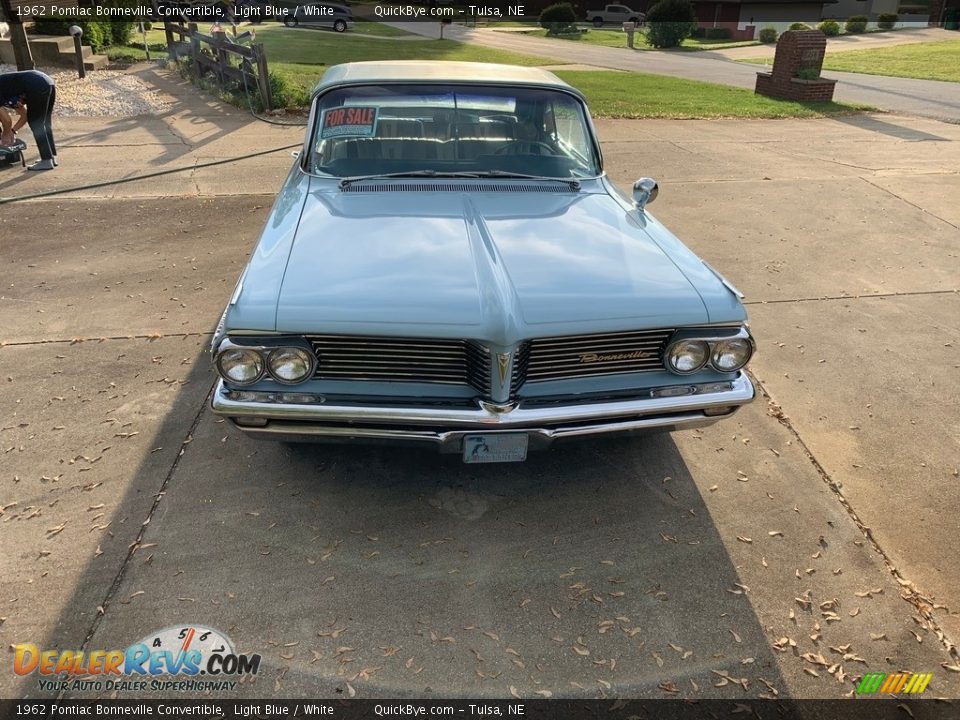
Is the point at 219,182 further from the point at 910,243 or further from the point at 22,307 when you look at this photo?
the point at 910,243

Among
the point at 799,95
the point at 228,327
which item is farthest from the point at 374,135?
the point at 799,95

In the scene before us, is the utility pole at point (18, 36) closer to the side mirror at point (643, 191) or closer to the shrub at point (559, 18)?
the side mirror at point (643, 191)

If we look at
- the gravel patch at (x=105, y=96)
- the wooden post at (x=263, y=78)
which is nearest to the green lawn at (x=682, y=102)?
the wooden post at (x=263, y=78)

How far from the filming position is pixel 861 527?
3.08m

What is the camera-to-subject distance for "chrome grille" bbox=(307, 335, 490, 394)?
2.63 m

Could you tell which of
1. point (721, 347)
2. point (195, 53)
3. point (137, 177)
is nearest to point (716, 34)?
point (195, 53)

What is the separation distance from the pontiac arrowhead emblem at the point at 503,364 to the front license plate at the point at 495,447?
254 mm

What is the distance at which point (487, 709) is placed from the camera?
2273 millimetres

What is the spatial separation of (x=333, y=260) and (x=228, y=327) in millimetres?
554

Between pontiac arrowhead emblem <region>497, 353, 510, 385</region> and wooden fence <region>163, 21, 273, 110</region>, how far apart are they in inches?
435

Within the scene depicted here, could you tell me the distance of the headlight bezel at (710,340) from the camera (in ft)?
9.14

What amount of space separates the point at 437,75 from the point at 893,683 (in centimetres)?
382

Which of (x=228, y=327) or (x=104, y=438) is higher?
(x=228, y=327)

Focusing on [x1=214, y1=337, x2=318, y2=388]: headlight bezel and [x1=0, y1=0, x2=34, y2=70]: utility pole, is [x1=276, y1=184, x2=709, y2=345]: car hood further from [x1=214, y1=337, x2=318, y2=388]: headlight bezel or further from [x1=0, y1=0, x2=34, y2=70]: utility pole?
[x1=0, y1=0, x2=34, y2=70]: utility pole
